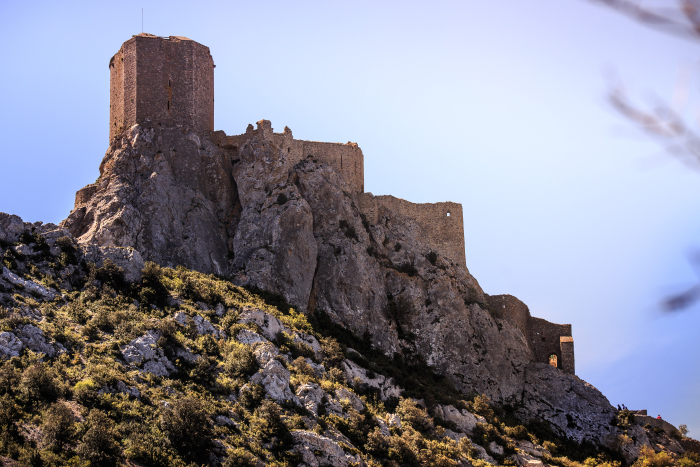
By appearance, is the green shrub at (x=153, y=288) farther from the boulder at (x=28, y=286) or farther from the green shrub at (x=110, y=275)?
the boulder at (x=28, y=286)

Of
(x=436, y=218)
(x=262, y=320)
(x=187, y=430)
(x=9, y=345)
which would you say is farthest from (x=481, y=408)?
(x=9, y=345)

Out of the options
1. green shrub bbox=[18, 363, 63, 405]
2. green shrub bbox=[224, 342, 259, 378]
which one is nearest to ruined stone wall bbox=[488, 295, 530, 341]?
green shrub bbox=[224, 342, 259, 378]

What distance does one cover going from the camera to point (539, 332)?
51.9m

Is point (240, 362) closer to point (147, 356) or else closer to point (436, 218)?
point (147, 356)

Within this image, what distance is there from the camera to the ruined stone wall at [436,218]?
51.4m

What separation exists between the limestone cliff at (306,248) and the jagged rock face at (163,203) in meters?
0.07

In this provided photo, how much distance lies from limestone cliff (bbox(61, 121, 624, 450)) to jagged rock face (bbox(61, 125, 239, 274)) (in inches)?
2.9

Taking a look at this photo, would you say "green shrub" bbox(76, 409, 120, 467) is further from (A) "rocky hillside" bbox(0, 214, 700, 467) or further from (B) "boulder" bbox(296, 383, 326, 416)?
(B) "boulder" bbox(296, 383, 326, 416)

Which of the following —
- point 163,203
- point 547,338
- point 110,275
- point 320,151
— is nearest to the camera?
point 110,275

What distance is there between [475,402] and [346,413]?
11.2m

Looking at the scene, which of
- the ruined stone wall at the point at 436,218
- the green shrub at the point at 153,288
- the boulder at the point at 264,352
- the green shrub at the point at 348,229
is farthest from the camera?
the ruined stone wall at the point at 436,218

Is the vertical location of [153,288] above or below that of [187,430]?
above

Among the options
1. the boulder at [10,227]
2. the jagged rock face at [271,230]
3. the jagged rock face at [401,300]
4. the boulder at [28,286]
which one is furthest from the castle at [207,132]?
the boulder at [28,286]

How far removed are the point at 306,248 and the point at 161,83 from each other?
46.9 feet
